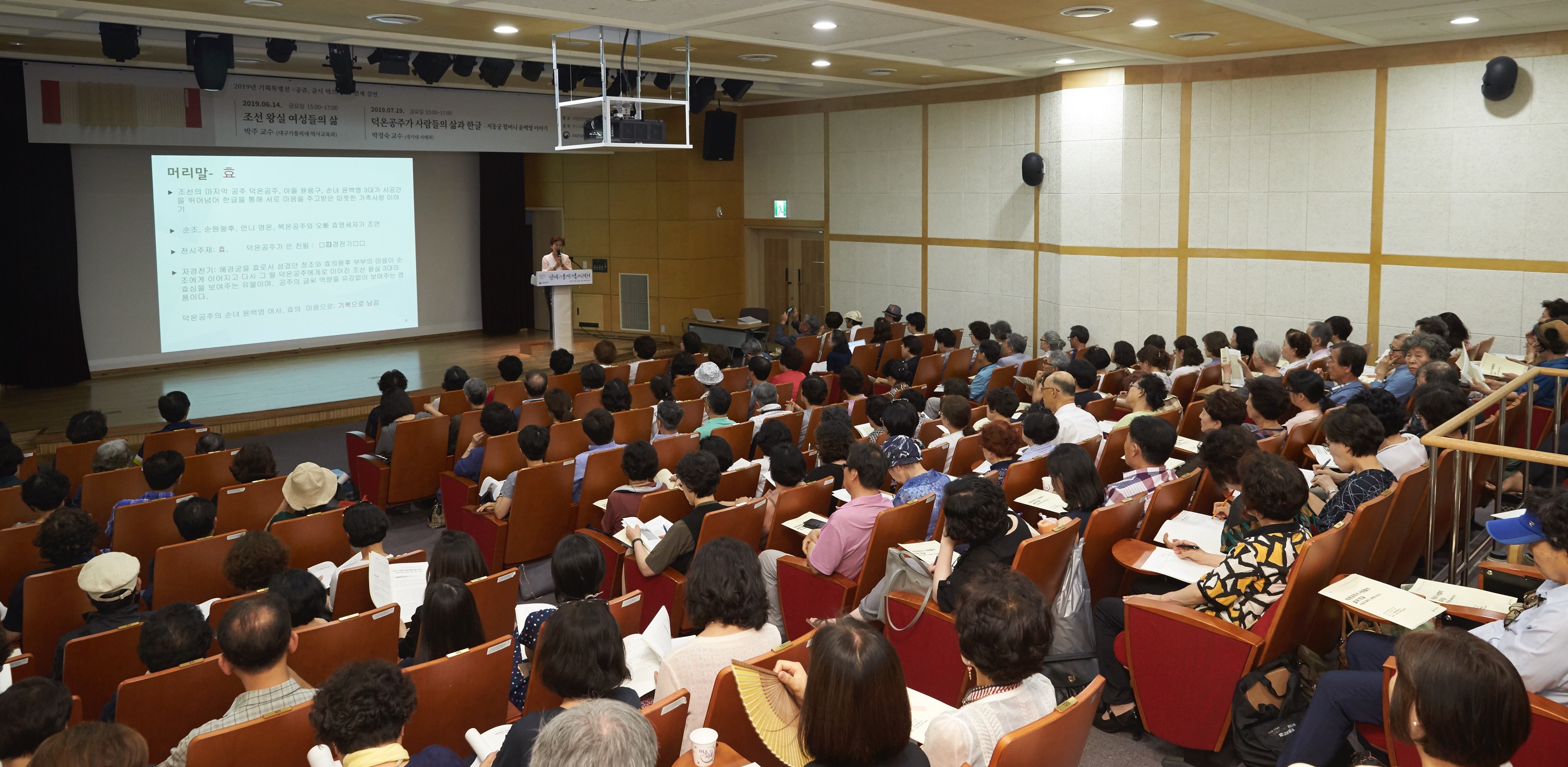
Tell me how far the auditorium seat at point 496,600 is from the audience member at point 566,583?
47cm

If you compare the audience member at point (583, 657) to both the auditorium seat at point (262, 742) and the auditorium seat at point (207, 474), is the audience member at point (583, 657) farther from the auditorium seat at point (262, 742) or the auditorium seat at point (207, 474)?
the auditorium seat at point (207, 474)

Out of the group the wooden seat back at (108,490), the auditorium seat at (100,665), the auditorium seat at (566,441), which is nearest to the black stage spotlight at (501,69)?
the auditorium seat at (566,441)

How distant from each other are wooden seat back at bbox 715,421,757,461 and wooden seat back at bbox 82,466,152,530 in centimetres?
335

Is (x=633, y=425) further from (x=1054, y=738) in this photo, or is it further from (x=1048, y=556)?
(x=1054, y=738)

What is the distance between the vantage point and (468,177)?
15.5 metres

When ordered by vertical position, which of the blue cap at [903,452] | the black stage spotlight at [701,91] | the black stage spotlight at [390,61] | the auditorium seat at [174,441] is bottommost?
the auditorium seat at [174,441]

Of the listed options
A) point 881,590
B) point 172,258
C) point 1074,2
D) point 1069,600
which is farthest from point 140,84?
point 1069,600

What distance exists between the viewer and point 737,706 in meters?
2.95

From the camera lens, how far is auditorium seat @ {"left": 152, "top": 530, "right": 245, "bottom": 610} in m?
4.63

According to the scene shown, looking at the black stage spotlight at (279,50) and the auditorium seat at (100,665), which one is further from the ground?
the black stage spotlight at (279,50)

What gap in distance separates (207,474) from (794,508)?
12.9ft

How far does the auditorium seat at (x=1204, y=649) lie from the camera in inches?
143

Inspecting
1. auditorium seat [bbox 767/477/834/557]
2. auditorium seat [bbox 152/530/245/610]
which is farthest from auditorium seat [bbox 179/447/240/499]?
auditorium seat [bbox 767/477/834/557]

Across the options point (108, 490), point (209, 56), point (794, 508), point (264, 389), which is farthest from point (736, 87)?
point (794, 508)
